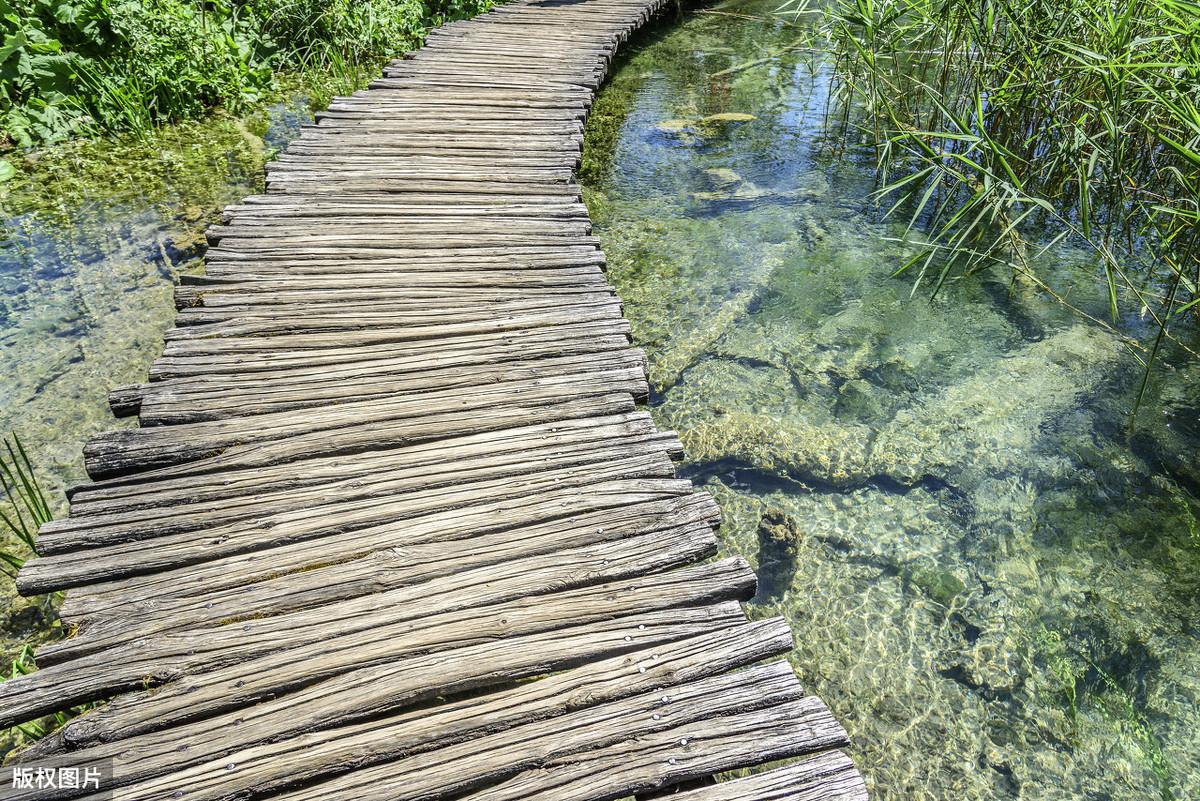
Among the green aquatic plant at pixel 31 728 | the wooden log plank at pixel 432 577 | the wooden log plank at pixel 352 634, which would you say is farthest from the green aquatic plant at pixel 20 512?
the wooden log plank at pixel 352 634

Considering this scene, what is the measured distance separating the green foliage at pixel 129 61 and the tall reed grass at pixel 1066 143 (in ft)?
17.8

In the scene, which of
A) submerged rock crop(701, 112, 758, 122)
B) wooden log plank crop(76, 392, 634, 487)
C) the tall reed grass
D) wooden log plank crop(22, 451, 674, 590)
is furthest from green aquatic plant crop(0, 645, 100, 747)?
submerged rock crop(701, 112, 758, 122)

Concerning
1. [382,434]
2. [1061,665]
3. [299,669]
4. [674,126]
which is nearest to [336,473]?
[382,434]

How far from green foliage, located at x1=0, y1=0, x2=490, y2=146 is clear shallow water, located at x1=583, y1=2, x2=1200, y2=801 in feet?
12.3

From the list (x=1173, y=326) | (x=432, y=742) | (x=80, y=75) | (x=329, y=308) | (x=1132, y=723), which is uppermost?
(x=80, y=75)

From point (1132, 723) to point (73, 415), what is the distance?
15.5 feet

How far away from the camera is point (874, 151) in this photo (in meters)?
6.80

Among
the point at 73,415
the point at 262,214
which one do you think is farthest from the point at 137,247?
the point at 73,415

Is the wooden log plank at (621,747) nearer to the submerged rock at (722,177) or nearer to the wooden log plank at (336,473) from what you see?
the wooden log plank at (336,473)

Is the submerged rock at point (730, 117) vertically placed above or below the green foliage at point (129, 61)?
below

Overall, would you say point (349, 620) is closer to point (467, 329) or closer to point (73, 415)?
point (467, 329)

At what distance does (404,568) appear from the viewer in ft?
8.21

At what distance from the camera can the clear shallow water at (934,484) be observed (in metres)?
2.70

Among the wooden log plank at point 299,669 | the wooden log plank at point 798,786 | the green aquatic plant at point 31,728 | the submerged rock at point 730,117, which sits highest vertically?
the submerged rock at point 730,117
